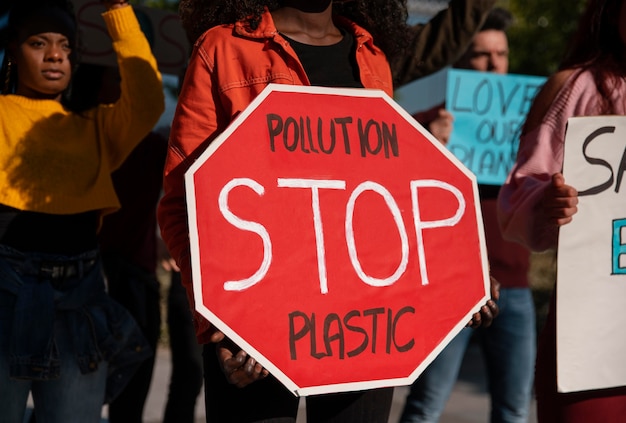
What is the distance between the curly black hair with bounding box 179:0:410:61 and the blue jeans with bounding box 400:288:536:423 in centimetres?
156

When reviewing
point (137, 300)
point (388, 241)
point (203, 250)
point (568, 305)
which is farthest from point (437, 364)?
point (203, 250)

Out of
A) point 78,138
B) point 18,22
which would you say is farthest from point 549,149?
point 18,22

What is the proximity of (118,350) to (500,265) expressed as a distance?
68.3 inches

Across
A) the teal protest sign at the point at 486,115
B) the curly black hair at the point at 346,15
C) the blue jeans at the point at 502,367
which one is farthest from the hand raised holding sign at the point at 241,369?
the teal protest sign at the point at 486,115

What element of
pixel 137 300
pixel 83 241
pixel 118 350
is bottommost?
pixel 137 300

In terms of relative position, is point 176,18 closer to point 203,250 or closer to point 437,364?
point 437,364

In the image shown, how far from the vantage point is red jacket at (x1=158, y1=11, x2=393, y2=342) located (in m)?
2.37

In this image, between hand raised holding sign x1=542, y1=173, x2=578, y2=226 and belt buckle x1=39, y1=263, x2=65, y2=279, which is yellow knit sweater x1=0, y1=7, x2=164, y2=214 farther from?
hand raised holding sign x1=542, y1=173, x2=578, y2=226

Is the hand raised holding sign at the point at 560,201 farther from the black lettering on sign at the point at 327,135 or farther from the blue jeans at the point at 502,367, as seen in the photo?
the blue jeans at the point at 502,367

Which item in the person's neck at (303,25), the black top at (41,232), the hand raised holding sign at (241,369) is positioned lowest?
the black top at (41,232)

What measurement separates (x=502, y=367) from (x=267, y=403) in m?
2.03

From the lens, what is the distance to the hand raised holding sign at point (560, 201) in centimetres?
254

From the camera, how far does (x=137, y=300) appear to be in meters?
4.10

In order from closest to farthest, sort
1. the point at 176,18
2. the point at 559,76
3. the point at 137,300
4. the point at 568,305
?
the point at 568,305, the point at 559,76, the point at 137,300, the point at 176,18
